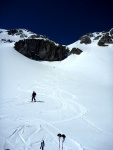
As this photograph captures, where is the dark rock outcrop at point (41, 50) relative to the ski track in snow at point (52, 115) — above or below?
above

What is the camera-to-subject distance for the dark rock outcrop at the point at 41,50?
62.2m

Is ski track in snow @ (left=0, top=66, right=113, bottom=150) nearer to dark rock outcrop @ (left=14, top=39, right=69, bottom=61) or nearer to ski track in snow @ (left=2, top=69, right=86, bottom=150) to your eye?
ski track in snow @ (left=2, top=69, right=86, bottom=150)

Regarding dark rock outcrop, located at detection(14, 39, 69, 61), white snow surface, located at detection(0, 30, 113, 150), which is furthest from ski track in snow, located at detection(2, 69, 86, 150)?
dark rock outcrop, located at detection(14, 39, 69, 61)

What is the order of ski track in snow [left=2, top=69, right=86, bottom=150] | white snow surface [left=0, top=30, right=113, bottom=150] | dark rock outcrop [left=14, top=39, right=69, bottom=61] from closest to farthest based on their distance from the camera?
ski track in snow [left=2, top=69, right=86, bottom=150] < white snow surface [left=0, top=30, right=113, bottom=150] < dark rock outcrop [left=14, top=39, right=69, bottom=61]

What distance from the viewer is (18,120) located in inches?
626

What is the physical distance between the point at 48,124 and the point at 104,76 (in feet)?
119

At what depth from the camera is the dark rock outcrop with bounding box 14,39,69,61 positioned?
6219cm

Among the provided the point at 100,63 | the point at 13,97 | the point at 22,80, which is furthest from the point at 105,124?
the point at 100,63

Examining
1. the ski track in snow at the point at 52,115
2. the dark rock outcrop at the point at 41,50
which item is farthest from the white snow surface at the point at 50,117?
the dark rock outcrop at the point at 41,50

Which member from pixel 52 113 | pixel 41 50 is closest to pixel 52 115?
pixel 52 113

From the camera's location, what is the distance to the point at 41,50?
64250mm

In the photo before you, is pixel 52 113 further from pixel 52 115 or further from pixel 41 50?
pixel 41 50

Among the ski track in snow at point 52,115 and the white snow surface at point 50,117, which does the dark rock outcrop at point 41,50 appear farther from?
the ski track in snow at point 52,115

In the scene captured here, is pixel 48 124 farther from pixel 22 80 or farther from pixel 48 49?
pixel 48 49
